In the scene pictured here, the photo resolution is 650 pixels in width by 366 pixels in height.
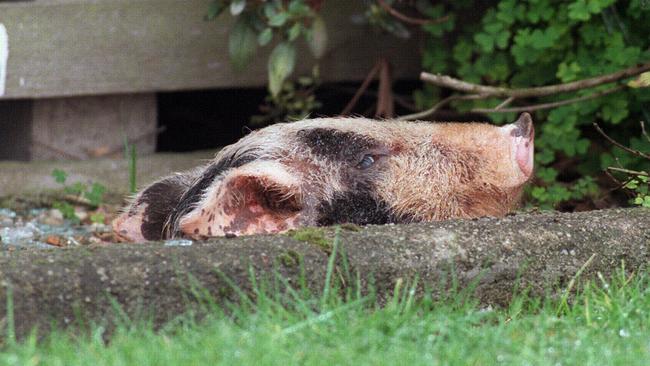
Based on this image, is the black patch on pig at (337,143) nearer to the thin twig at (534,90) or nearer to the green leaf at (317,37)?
the thin twig at (534,90)

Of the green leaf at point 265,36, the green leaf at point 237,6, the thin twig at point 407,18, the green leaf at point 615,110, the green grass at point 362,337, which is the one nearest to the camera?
the green grass at point 362,337

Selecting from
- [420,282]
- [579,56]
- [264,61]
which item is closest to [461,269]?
[420,282]

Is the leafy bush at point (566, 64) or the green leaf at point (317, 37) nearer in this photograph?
the leafy bush at point (566, 64)

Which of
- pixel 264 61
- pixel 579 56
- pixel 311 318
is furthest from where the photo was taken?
pixel 264 61

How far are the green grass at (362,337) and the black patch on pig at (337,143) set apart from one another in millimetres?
802

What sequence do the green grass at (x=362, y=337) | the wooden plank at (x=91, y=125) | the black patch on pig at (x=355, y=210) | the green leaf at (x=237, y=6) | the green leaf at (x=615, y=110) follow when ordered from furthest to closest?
the wooden plank at (x=91, y=125) → the green leaf at (x=237, y=6) → the green leaf at (x=615, y=110) → the black patch on pig at (x=355, y=210) → the green grass at (x=362, y=337)

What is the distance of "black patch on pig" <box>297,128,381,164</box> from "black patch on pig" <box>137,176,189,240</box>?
541mm

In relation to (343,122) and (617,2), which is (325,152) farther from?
(617,2)

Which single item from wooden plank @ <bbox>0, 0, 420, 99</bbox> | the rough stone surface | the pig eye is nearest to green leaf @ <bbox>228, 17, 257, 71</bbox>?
wooden plank @ <bbox>0, 0, 420, 99</bbox>

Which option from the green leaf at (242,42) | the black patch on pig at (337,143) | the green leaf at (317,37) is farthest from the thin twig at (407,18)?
the black patch on pig at (337,143)

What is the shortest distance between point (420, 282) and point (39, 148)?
345 cm

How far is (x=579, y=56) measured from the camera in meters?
5.59

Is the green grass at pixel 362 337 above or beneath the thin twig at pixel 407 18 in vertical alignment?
beneath

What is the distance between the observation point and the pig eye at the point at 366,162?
386cm
